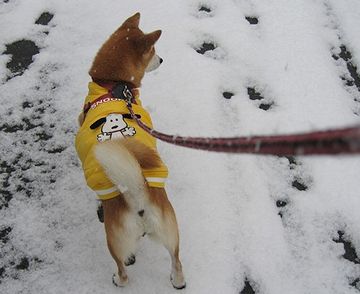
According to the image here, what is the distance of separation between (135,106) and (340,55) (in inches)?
87.1

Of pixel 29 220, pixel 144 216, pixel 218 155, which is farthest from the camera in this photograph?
pixel 218 155

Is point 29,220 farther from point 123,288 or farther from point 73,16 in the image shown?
point 73,16

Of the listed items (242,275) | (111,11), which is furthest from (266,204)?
(111,11)

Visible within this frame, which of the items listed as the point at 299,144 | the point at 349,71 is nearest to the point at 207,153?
the point at 349,71

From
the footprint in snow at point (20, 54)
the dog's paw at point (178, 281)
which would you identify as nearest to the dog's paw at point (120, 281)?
the dog's paw at point (178, 281)

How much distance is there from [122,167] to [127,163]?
26mm

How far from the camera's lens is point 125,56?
2.38 meters

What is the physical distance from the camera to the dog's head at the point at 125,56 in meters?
2.33

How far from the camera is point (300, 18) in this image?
3771 mm

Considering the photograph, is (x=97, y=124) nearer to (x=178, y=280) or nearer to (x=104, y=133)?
(x=104, y=133)

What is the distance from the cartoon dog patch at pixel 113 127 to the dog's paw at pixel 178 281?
2.78 feet

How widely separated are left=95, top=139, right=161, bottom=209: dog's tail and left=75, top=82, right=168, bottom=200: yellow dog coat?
0.07m

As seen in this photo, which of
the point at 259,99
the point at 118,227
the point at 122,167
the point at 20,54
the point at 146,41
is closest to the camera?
the point at 122,167

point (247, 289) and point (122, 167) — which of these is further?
point (247, 289)
